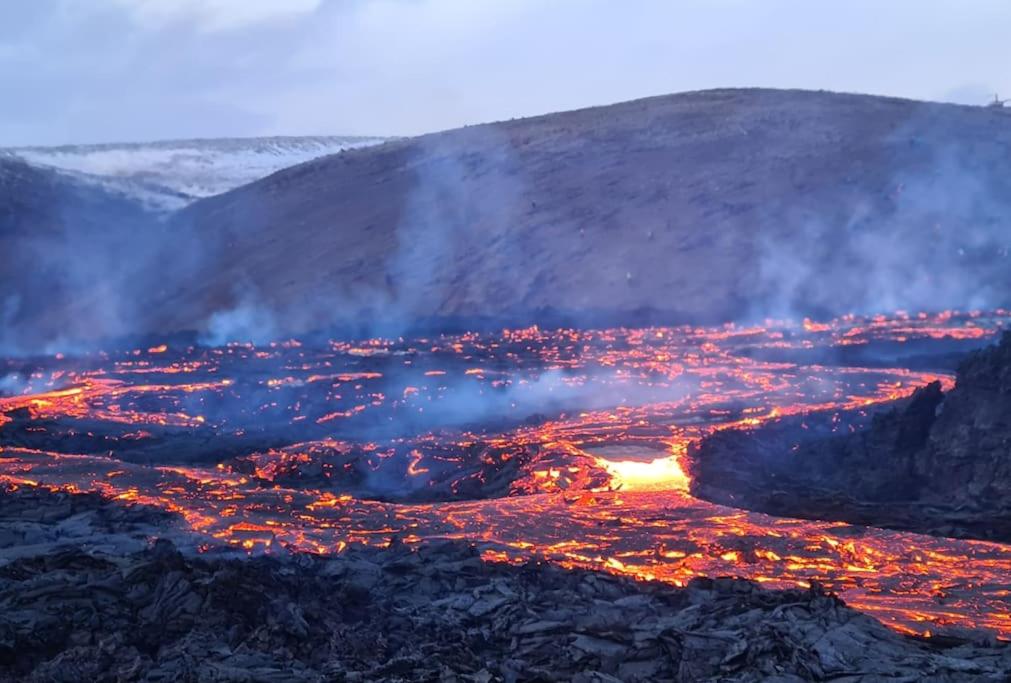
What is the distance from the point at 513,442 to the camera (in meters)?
18.0

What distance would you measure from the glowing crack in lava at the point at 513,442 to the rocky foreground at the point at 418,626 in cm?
104

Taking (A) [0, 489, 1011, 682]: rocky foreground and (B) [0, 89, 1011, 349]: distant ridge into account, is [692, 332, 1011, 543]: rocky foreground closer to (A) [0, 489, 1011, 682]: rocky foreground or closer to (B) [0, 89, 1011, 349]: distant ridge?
(A) [0, 489, 1011, 682]: rocky foreground

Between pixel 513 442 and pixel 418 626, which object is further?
pixel 513 442

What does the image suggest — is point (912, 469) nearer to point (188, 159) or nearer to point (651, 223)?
point (651, 223)

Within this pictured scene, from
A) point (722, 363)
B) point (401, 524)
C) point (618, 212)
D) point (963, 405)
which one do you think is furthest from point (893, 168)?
point (401, 524)

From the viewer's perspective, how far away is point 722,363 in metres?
27.1

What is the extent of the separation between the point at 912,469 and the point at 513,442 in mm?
6425

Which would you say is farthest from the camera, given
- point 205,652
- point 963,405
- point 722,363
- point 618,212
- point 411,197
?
point 411,197

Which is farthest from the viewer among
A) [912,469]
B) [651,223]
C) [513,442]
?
[651,223]

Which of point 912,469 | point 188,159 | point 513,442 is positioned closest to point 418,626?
point 912,469

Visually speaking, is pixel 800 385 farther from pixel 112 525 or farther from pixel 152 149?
pixel 152 149

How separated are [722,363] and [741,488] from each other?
13.0 meters

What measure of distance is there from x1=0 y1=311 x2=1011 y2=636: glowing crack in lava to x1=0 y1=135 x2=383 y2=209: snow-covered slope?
51391 millimetres

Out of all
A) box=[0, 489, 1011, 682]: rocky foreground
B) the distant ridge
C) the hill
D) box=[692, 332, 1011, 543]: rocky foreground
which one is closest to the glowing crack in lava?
box=[692, 332, 1011, 543]: rocky foreground
